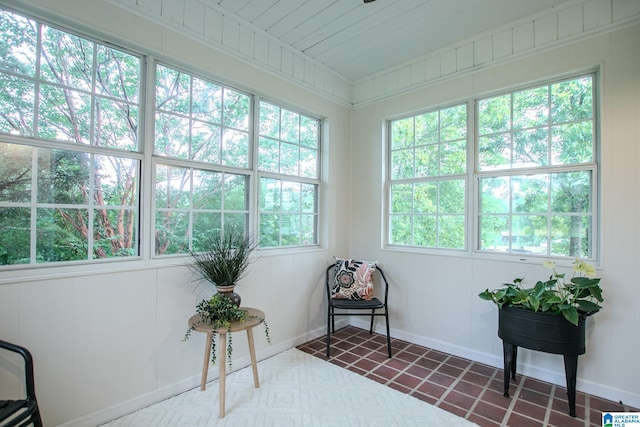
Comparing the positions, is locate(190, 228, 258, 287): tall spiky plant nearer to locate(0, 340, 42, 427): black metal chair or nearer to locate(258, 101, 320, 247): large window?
locate(258, 101, 320, 247): large window

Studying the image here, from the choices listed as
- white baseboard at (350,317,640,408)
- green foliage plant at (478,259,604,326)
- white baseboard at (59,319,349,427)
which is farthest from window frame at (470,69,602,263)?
white baseboard at (59,319,349,427)

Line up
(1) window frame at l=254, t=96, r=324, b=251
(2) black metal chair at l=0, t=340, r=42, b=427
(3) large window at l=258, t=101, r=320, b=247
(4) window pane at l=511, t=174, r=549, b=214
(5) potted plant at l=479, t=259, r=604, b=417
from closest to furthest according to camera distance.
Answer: (2) black metal chair at l=0, t=340, r=42, b=427 → (5) potted plant at l=479, t=259, r=604, b=417 → (4) window pane at l=511, t=174, r=549, b=214 → (1) window frame at l=254, t=96, r=324, b=251 → (3) large window at l=258, t=101, r=320, b=247

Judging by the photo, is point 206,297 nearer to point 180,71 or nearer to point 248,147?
point 248,147

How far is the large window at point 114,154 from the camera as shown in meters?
1.68

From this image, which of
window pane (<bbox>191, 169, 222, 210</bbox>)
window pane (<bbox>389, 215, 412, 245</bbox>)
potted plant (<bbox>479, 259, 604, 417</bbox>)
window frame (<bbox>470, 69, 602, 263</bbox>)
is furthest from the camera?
window pane (<bbox>389, 215, 412, 245</bbox>)

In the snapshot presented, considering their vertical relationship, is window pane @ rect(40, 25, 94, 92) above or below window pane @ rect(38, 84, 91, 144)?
above

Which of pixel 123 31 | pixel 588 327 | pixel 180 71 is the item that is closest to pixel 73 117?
pixel 123 31

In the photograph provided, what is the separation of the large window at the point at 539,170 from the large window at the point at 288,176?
65.0 inches

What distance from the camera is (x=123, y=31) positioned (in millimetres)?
1942

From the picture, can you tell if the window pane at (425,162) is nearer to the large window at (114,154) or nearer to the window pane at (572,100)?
the window pane at (572,100)

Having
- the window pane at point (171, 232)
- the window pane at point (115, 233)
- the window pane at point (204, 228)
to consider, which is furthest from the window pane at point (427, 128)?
the window pane at point (115, 233)

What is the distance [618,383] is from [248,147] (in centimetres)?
329

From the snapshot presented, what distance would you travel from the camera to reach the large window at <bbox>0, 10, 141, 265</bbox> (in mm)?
1651

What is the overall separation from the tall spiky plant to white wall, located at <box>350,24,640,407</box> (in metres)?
1.55
